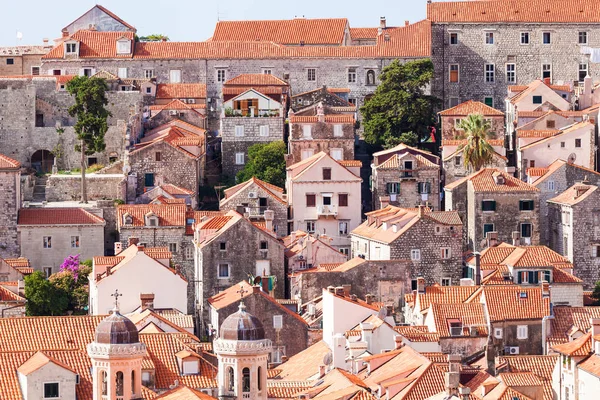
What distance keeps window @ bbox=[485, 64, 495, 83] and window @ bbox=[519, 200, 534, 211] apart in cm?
2559

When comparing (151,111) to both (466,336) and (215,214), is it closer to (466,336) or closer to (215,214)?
(215,214)

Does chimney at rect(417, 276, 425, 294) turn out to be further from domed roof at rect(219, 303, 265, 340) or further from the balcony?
domed roof at rect(219, 303, 265, 340)

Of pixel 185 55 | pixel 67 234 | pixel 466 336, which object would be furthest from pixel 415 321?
pixel 185 55

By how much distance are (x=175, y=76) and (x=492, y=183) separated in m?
29.7

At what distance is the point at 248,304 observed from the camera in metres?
98.5

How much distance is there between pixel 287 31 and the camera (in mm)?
148500

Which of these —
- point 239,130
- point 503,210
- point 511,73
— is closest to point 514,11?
point 511,73

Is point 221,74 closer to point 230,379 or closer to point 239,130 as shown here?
point 239,130

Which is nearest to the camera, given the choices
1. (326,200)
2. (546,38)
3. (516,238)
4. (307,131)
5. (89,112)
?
(516,238)

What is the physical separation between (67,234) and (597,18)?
4221 centimetres

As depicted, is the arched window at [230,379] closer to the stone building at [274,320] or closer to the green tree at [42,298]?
the stone building at [274,320]

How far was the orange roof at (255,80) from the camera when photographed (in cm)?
13062

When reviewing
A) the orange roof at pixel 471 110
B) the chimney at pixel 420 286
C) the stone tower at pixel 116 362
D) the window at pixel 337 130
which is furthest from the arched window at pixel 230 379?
the orange roof at pixel 471 110

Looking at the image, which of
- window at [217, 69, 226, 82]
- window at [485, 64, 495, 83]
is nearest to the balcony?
window at [217, 69, 226, 82]
